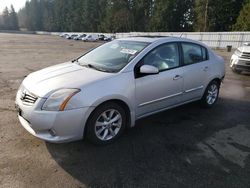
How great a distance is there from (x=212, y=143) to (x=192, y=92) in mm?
1365

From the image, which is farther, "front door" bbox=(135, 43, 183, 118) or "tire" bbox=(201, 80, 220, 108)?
"tire" bbox=(201, 80, 220, 108)

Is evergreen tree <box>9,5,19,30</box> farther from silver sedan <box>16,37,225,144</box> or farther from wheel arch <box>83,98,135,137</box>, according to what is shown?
wheel arch <box>83,98,135,137</box>

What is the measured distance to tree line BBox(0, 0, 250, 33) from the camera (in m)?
43.1

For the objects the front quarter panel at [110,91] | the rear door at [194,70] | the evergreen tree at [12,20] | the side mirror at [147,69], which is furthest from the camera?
the evergreen tree at [12,20]

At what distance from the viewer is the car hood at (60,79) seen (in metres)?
3.40

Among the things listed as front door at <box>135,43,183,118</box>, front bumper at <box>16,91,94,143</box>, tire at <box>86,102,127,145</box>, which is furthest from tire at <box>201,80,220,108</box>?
front bumper at <box>16,91,94,143</box>

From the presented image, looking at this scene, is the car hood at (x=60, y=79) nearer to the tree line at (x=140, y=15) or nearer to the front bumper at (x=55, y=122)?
the front bumper at (x=55, y=122)

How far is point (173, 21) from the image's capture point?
53438 millimetres

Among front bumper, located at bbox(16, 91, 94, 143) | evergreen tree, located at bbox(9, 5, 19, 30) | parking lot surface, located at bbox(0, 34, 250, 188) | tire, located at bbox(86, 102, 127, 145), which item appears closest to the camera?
parking lot surface, located at bbox(0, 34, 250, 188)

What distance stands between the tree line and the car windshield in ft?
113

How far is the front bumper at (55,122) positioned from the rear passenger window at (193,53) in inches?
95.8

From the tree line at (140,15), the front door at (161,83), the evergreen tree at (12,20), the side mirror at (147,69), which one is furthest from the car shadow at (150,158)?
the evergreen tree at (12,20)

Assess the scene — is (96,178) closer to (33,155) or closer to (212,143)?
(33,155)

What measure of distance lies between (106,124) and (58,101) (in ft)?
2.75
